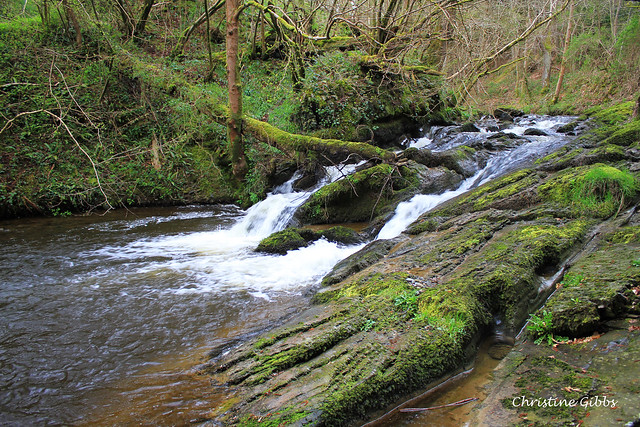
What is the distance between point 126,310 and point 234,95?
6.82m

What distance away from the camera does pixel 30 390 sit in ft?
10.3

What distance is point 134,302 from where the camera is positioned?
16.0 feet

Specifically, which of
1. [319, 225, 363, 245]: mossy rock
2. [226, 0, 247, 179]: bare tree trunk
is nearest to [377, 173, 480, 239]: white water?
[319, 225, 363, 245]: mossy rock

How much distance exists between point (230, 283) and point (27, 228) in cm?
630

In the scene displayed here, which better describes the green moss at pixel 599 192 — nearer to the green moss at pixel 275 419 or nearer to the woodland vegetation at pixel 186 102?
the woodland vegetation at pixel 186 102

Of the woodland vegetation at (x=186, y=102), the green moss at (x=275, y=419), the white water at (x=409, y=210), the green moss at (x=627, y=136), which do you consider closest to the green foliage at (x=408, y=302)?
the green moss at (x=275, y=419)

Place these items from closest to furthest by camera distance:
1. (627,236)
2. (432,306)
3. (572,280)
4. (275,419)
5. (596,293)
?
(275,419), (596,293), (572,280), (432,306), (627,236)

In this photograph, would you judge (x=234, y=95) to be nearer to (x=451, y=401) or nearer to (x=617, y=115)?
(x=451, y=401)

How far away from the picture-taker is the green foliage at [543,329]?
2.68m

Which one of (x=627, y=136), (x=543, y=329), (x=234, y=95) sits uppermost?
(x=234, y=95)

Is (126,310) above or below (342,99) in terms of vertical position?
below

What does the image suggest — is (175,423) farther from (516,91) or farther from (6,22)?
(516,91)

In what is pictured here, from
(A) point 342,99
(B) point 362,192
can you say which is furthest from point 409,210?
(A) point 342,99

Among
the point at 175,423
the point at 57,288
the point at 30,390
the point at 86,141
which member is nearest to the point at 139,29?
the point at 86,141
